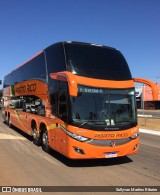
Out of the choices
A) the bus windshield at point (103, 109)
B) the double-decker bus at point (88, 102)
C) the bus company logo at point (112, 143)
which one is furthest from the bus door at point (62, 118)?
the bus company logo at point (112, 143)

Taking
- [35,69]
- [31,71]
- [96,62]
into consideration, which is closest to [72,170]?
[96,62]

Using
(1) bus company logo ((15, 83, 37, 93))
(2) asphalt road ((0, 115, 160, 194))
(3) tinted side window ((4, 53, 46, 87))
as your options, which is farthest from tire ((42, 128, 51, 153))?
(1) bus company logo ((15, 83, 37, 93))

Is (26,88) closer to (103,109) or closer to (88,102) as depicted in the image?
(88,102)

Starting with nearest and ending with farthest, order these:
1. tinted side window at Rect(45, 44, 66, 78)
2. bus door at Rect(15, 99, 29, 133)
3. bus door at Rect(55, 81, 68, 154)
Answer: bus door at Rect(55, 81, 68, 154) < tinted side window at Rect(45, 44, 66, 78) < bus door at Rect(15, 99, 29, 133)

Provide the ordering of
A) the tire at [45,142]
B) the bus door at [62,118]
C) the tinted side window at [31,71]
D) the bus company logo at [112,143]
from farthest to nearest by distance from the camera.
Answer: the tinted side window at [31,71] → the tire at [45,142] → the bus door at [62,118] → the bus company logo at [112,143]

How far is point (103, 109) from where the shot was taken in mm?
9688

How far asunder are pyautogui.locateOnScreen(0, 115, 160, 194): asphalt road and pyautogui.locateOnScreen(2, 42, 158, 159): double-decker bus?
0.44m

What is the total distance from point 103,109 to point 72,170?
203cm

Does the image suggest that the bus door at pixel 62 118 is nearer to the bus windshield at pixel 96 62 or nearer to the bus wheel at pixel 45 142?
the bus windshield at pixel 96 62

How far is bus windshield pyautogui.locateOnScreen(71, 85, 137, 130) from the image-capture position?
939cm

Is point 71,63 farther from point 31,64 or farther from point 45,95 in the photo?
point 31,64

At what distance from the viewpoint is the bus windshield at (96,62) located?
9.89 m

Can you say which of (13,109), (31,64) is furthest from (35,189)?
(13,109)

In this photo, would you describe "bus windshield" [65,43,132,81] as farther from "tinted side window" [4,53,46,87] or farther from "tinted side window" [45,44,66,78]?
"tinted side window" [4,53,46,87]
